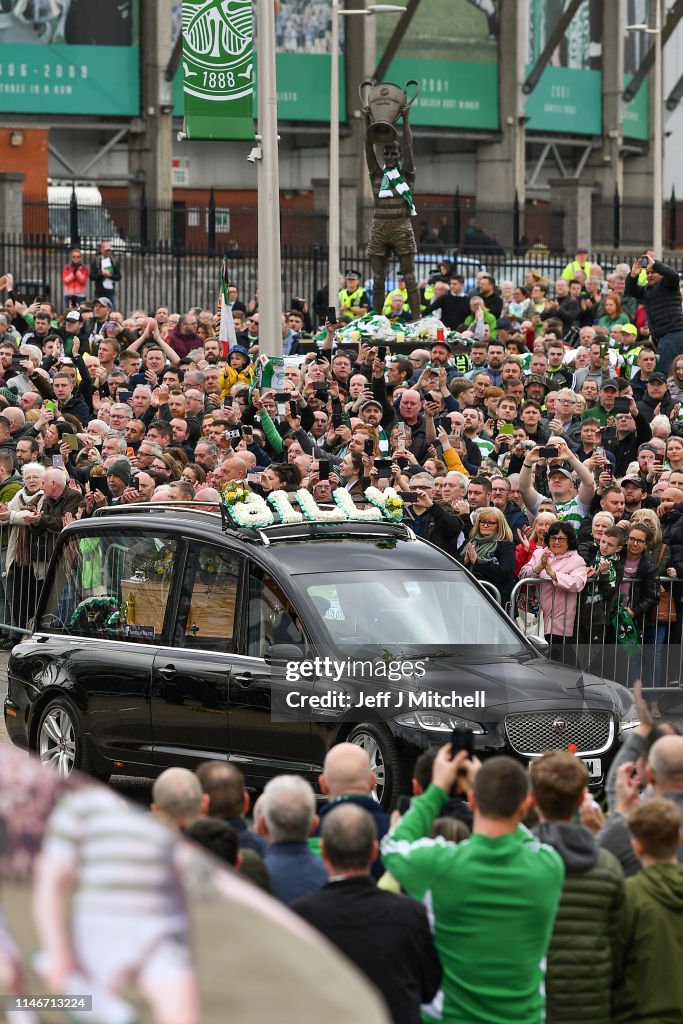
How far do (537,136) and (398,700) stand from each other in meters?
47.1

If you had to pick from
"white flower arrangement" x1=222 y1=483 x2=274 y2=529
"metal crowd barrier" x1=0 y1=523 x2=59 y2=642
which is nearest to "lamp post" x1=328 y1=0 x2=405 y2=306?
"metal crowd barrier" x1=0 y1=523 x2=59 y2=642

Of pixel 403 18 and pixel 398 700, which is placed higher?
pixel 403 18

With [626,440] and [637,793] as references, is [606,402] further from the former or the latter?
[637,793]

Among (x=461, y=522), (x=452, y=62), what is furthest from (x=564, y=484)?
(x=452, y=62)

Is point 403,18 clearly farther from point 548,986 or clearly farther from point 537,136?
point 548,986

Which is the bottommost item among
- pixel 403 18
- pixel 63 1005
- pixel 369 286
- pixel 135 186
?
pixel 63 1005

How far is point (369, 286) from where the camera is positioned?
30.8 m

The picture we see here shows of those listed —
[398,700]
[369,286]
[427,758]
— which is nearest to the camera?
[427,758]

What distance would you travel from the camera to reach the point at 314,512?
10562mm

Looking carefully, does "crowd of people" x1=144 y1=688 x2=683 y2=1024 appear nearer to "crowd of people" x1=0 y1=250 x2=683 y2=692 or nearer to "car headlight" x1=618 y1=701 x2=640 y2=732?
"car headlight" x1=618 y1=701 x2=640 y2=732

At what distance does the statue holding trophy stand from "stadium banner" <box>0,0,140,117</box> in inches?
927

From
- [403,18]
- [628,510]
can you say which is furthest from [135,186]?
[628,510]

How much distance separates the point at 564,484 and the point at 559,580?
138cm

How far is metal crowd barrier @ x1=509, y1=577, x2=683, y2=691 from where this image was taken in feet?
40.0
